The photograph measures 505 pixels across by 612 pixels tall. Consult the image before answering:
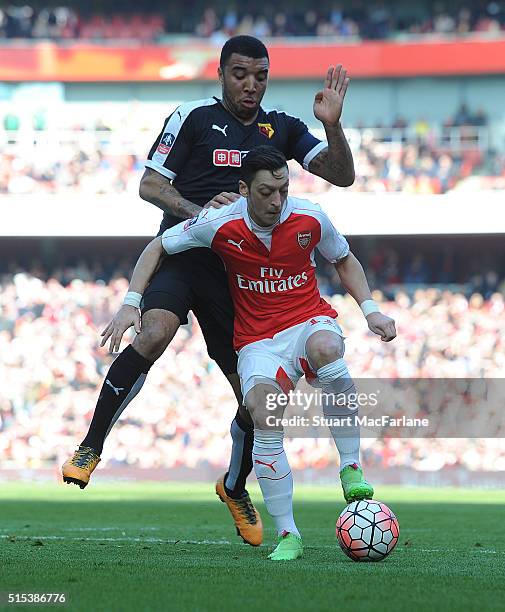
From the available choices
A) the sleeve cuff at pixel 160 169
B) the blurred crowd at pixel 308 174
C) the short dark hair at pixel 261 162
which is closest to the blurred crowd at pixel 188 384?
the blurred crowd at pixel 308 174

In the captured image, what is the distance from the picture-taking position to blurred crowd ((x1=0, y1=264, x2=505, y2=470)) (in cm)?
2067

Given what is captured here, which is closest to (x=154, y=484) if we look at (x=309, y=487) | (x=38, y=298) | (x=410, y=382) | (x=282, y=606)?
(x=309, y=487)

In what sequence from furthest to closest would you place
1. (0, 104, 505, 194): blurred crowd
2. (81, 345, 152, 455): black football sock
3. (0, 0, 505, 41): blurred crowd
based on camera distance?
1. (0, 0, 505, 41): blurred crowd
2. (0, 104, 505, 194): blurred crowd
3. (81, 345, 152, 455): black football sock

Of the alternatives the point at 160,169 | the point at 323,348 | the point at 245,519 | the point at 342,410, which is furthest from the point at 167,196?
the point at 245,519

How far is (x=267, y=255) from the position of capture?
22.3 feet

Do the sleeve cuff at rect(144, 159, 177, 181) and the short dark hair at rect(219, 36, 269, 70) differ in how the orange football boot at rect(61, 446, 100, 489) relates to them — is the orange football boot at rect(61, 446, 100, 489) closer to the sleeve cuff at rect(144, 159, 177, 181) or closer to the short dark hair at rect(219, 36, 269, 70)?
the sleeve cuff at rect(144, 159, 177, 181)

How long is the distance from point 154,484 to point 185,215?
13.5 m

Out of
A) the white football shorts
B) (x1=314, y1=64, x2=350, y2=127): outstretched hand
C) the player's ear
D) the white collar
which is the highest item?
(x1=314, y1=64, x2=350, y2=127): outstretched hand

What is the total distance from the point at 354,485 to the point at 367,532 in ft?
1.23

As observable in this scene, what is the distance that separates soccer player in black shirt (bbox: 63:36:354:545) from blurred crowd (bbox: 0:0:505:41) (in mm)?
22934

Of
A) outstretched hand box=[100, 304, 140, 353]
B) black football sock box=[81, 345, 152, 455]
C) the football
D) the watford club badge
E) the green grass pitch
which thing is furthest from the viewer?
the watford club badge

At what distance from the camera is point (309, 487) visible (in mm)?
19578

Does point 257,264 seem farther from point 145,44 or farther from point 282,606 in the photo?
point 145,44

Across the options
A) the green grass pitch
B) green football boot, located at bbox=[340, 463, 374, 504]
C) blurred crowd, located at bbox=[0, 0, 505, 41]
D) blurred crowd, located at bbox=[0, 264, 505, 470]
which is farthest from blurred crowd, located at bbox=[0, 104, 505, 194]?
green football boot, located at bbox=[340, 463, 374, 504]
